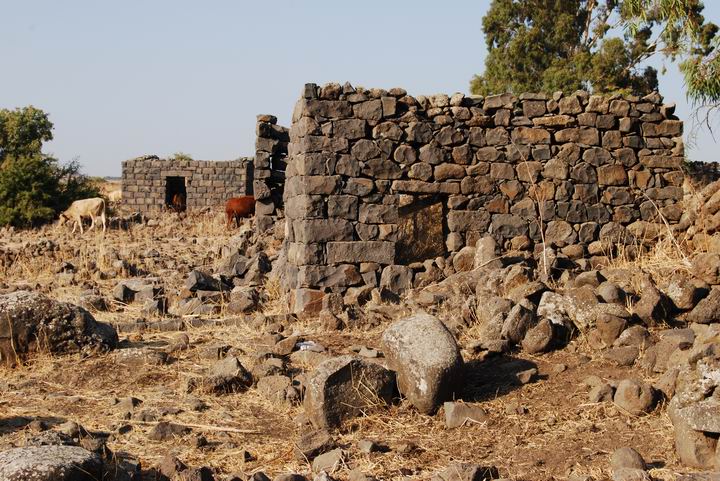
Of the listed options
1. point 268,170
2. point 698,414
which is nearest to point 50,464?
point 698,414

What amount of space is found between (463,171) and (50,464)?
643 cm

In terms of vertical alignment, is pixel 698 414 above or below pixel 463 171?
below

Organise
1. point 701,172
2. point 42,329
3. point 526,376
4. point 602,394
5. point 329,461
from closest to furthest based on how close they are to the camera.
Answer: point 329,461, point 602,394, point 526,376, point 42,329, point 701,172

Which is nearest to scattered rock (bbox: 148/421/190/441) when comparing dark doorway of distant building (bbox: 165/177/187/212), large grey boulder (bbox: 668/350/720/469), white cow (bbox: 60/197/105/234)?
large grey boulder (bbox: 668/350/720/469)

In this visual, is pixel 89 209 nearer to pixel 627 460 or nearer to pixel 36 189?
pixel 36 189

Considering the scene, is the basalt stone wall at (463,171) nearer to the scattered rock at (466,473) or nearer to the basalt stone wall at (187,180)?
the scattered rock at (466,473)

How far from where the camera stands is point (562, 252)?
31.8ft

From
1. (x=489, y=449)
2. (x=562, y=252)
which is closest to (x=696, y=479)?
(x=489, y=449)

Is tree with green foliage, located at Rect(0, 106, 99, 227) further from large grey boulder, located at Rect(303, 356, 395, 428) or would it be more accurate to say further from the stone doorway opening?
large grey boulder, located at Rect(303, 356, 395, 428)

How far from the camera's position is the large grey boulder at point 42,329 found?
6.94m

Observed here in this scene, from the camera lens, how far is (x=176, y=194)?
23438 mm

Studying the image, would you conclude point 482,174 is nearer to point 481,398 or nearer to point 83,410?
point 481,398

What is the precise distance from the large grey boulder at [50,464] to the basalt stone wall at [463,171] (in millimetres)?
4944

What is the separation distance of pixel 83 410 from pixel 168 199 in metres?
17.8
